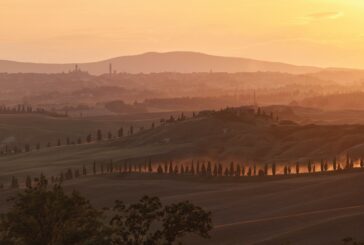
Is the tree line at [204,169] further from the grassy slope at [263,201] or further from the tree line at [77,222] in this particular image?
the tree line at [77,222]

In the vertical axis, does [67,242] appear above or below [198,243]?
above

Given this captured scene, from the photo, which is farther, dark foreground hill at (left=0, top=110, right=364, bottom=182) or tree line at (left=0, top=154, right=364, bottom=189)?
dark foreground hill at (left=0, top=110, right=364, bottom=182)

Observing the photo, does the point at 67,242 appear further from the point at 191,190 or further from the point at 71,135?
the point at 71,135

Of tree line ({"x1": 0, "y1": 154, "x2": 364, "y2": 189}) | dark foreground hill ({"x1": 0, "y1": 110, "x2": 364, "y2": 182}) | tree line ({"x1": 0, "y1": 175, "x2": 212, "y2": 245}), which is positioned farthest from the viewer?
dark foreground hill ({"x1": 0, "y1": 110, "x2": 364, "y2": 182})

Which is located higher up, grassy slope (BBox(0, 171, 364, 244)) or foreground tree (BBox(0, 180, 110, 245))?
foreground tree (BBox(0, 180, 110, 245))

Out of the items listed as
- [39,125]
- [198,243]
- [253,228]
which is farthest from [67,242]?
[39,125]

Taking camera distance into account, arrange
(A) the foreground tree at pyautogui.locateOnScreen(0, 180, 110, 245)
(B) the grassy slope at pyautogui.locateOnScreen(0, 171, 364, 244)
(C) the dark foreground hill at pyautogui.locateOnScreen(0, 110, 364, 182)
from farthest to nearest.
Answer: (C) the dark foreground hill at pyautogui.locateOnScreen(0, 110, 364, 182) < (B) the grassy slope at pyautogui.locateOnScreen(0, 171, 364, 244) < (A) the foreground tree at pyautogui.locateOnScreen(0, 180, 110, 245)

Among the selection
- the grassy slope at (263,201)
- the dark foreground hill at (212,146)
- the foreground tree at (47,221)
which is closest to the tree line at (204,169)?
the dark foreground hill at (212,146)

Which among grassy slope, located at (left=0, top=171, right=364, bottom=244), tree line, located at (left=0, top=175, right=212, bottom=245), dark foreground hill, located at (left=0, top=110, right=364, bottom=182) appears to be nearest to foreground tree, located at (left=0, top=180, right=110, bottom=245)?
tree line, located at (left=0, top=175, right=212, bottom=245)

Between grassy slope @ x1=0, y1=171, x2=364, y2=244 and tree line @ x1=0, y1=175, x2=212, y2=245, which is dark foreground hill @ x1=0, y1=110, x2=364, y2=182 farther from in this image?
tree line @ x1=0, y1=175, x2=212, y2=245

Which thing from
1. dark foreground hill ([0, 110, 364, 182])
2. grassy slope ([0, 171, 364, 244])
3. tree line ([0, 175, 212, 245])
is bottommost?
grassy slope ([0, 171, 364, 244])

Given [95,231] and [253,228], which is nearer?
[95,231]
